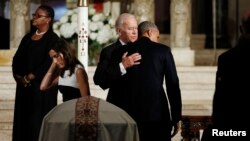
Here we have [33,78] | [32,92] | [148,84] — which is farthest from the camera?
[32,92]

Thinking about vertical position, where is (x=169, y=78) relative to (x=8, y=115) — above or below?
above

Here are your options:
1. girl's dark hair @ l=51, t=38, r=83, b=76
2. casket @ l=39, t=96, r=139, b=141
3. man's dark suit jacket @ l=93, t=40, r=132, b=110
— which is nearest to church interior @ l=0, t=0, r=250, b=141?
girl's dark hair @ l=51, t=38, r=83, b=76

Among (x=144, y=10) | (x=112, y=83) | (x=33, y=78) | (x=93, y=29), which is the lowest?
(x=33, y=78)

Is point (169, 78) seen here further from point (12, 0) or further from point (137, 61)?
point (12, 0)

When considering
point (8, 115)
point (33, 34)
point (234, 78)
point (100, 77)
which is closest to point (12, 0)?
point (8, 115)

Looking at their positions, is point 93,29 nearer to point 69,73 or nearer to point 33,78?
point 33,78

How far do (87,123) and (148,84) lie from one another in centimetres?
144

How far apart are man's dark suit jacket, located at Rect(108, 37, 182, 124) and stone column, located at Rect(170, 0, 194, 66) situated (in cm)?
769

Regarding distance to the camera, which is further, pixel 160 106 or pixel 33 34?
pixel 33 34

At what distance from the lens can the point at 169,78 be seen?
22.0 feet

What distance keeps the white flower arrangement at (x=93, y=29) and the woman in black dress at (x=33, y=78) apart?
460cm

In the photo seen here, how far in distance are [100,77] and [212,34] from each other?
9.57m

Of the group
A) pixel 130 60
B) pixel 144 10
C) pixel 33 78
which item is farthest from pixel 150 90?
pixel 144 10

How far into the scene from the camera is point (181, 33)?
47.8 ft
